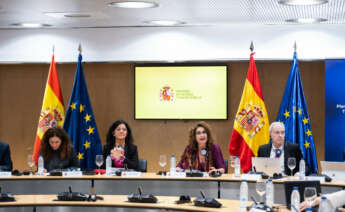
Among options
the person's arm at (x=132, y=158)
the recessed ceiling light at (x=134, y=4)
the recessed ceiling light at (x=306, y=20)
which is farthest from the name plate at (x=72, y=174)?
the recessed ceiling light at (x=306, y=20)

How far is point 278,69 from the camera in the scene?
966 cm

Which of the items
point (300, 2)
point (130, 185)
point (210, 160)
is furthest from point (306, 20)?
point (130, 185)

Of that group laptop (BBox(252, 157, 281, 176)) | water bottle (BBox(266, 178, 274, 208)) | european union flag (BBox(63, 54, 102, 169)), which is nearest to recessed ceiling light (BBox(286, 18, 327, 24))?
laptop (BBox(252, 157, 281, 176))

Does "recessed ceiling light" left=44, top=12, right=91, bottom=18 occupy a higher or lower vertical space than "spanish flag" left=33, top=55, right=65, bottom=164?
higher

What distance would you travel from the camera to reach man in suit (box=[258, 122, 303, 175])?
24.2 feet

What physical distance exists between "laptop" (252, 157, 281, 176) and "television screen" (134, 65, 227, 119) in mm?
2850

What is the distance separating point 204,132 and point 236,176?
31.3 inches

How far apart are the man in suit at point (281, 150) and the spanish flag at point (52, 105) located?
3606 mm

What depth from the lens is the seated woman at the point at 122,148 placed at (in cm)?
788

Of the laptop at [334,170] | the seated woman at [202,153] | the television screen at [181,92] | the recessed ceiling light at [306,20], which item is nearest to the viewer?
the laptop at [334,170]

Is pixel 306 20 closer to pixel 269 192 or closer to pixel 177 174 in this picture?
pixel 177 174

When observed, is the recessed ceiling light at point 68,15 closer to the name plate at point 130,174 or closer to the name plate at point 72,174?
the name plate at point 72,174

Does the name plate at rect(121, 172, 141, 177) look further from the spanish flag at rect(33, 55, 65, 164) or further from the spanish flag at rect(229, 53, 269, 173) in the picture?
the spanish flag at rect(33, 55, 65, 164)

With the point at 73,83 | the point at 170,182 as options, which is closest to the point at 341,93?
the point at 170,182
